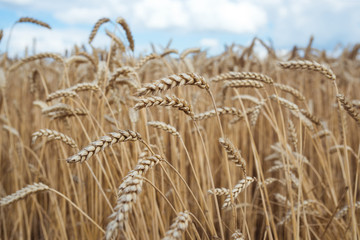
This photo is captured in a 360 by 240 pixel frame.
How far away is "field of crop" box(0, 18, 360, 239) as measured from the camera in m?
0.85

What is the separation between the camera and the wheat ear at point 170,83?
63 centimetres

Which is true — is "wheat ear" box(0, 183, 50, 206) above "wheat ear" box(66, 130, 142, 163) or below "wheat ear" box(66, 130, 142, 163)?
below

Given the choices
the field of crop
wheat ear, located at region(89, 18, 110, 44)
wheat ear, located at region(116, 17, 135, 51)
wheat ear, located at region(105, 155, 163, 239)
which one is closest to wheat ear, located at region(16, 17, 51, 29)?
the field of crop

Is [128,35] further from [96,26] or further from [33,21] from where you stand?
[33,21]

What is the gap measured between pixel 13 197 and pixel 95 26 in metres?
0.98

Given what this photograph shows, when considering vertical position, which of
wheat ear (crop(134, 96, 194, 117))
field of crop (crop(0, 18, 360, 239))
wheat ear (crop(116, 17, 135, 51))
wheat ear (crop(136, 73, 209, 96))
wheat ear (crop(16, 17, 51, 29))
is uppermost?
wheat ear (crop(16, 17, 51, 29))

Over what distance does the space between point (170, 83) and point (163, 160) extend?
20 cm

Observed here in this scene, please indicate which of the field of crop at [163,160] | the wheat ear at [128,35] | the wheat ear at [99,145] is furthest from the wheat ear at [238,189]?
the wheat ear at [128,35]

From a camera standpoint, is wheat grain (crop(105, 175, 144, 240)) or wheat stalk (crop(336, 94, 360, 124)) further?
wheat stalk (crop(336, 94, 360, 124))

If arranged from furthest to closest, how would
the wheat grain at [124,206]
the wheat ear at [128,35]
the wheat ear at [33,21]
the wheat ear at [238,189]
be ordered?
the wheat ear at [33,21], the wheat ear at [128,35], the wheat ear at [238,189], the wheat grain at [124,206]

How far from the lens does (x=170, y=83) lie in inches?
26.1

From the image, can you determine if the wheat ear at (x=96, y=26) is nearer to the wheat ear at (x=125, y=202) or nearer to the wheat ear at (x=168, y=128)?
the wheat ear at (x=168, y=128)

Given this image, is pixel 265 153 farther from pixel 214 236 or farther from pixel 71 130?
pixel 214 236

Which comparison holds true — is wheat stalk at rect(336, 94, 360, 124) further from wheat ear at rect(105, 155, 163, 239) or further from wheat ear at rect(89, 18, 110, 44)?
wheat ear at rect(89, 18, 110, 44)
